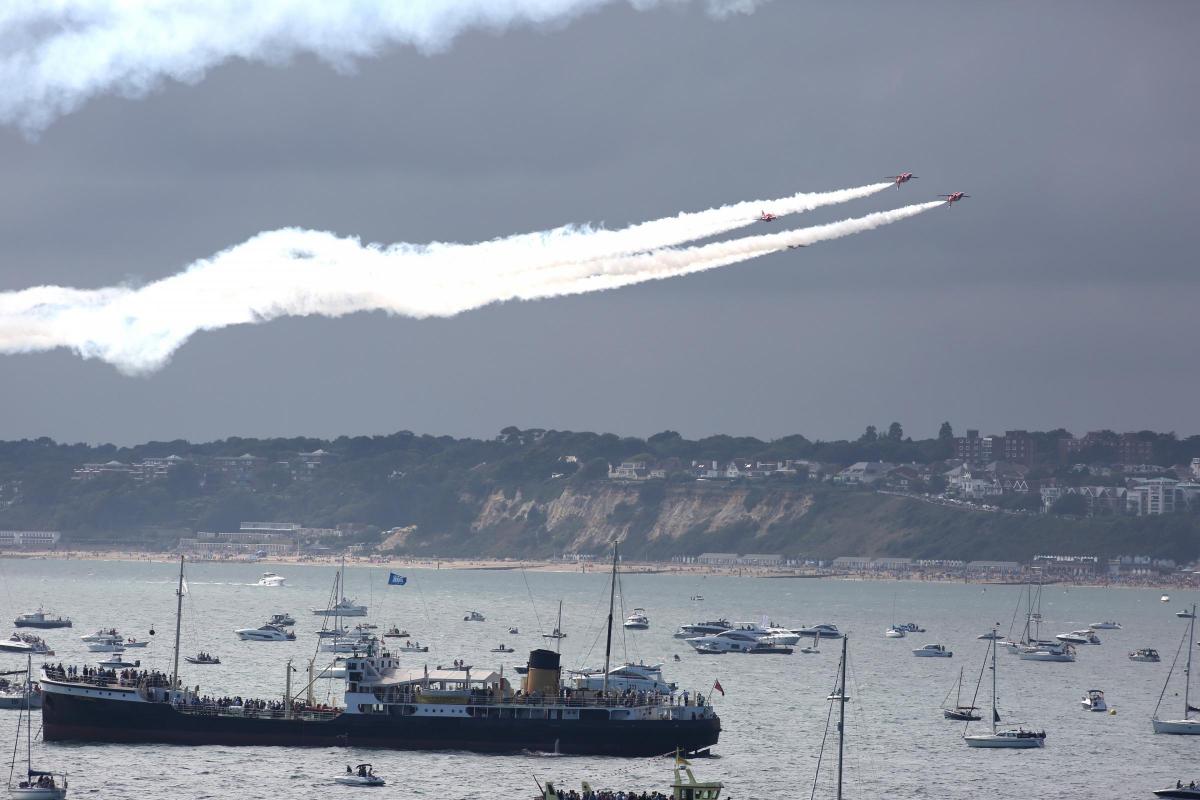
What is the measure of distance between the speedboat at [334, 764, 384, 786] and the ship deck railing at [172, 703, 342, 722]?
1172cm

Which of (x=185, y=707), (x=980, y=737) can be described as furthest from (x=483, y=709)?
(x=980, y=737)

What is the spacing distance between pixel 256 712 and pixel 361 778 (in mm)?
15529

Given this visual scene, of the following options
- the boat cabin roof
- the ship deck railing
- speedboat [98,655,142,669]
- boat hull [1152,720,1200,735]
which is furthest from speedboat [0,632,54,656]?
boat hull [1152,720,1200,735]

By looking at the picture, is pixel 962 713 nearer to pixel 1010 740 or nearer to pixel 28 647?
pixel 1010 740

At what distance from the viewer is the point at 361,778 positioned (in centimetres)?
11256

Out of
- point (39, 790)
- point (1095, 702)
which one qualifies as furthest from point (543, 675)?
point (1095, 702)

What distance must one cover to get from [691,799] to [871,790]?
22116 millimetres

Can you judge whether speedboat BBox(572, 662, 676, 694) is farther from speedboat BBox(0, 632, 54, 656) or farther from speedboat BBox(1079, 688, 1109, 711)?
speedboat BBox(0, 632, 54, 656)

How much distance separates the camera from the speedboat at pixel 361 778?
112312 mm

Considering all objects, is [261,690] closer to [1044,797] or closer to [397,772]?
[397,772]

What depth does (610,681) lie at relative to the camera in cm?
13138

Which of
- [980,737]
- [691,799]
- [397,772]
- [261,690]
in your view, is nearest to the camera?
[691,799]

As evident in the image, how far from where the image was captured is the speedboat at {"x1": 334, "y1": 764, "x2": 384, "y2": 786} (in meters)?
112

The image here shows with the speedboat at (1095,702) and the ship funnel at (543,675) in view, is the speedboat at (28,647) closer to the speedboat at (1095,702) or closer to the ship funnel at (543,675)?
the ship funnel at (543,675)
